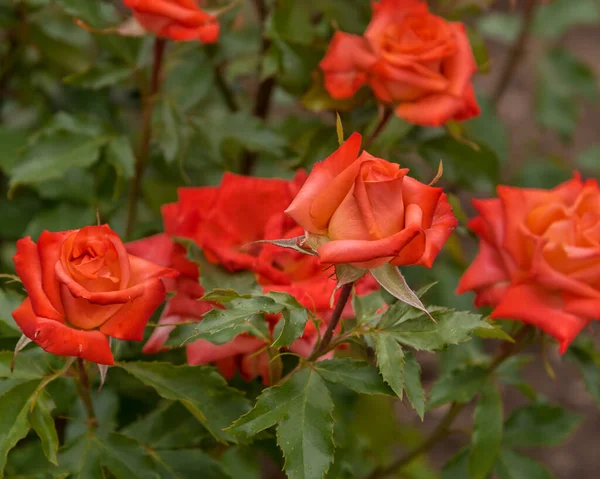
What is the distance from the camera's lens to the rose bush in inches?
25.4

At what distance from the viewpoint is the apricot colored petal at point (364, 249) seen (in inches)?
18.6

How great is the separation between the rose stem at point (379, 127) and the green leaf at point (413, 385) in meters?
0.31

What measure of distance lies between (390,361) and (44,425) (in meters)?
0.27

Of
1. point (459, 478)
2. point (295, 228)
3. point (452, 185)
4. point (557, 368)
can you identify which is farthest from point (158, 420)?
point (557, 368)

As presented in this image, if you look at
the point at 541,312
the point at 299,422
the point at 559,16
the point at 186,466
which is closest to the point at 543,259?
the point at 541,312

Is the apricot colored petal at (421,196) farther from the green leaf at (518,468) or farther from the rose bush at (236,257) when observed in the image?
the green leaf at (518,468)

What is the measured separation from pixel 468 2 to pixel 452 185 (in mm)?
257

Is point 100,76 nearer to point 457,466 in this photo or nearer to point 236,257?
point 236,257

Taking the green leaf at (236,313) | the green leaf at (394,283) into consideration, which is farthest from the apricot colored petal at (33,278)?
the green leaf at (394,283)

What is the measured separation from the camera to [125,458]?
659 millimetres

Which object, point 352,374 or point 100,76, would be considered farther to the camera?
point 100,76

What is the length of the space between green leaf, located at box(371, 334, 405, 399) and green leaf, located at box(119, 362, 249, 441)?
0.14 m

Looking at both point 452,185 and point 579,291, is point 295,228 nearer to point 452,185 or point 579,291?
point 579,291

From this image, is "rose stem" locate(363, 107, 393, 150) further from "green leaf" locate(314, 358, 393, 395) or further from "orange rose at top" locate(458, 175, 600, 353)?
"green leaf" locate(314, 358, 393, 395)
